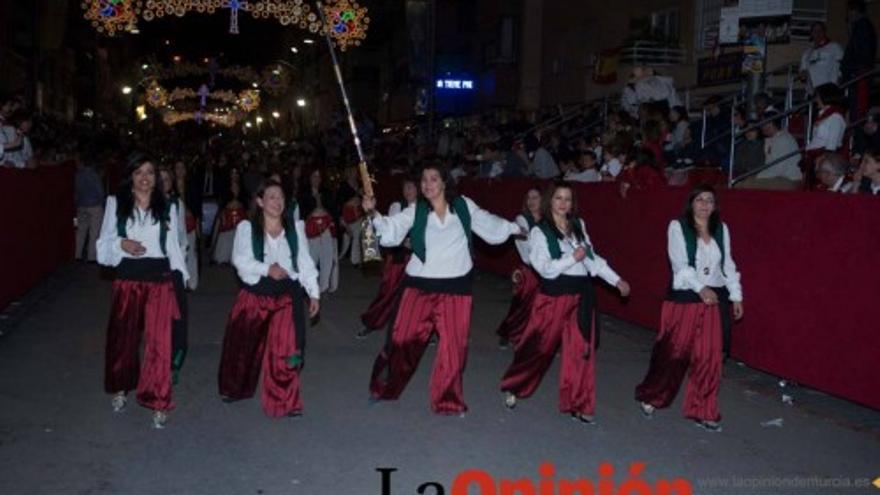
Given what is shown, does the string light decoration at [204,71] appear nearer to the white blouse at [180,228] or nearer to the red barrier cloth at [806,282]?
the red barrier cloth at [806,282]

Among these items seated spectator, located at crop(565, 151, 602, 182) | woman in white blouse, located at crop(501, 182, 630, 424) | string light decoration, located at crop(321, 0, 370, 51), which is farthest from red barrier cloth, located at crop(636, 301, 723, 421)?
string light decoration, located at crop(321, 0, 370, 51)

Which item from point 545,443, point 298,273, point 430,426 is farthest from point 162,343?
point 545,443

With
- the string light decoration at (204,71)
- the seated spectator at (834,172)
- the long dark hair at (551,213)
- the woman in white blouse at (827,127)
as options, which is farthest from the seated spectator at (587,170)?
the string light decoration at (204,71)

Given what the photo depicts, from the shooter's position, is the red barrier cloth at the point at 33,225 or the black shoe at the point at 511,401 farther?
the red barrier cloth at the point at 33,225

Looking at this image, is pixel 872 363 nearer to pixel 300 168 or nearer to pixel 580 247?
pixel 580 247

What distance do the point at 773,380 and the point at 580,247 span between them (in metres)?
3.03

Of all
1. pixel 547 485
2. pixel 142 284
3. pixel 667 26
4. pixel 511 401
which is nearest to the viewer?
pixel 547 485

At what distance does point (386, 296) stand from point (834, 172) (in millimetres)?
4781

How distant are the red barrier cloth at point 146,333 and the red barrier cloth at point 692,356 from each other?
3600mm

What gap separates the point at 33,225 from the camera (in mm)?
14305

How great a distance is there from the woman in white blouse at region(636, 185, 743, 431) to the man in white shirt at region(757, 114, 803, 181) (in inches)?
204

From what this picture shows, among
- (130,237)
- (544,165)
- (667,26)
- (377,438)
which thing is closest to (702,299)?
(377,438)

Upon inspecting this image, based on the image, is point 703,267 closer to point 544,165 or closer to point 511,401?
point 511,401

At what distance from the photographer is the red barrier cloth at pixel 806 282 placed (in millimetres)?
7930
